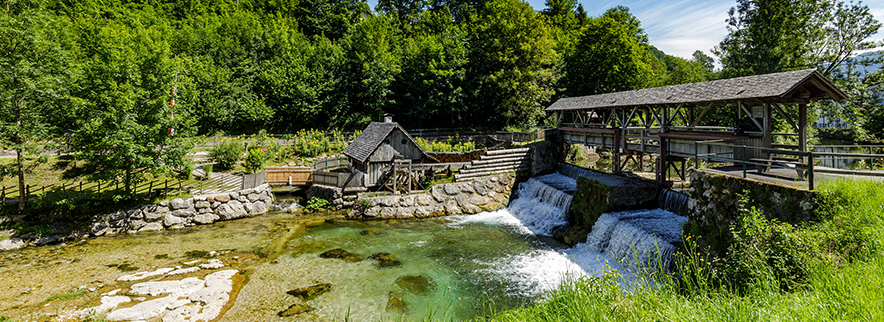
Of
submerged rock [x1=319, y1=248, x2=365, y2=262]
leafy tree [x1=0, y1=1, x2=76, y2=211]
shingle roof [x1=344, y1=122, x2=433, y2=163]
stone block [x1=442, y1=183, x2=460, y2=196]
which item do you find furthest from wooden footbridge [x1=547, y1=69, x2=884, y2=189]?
leafy tree [x1=0, y1=1, x2=76, y2=211]

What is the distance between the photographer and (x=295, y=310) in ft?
31.7

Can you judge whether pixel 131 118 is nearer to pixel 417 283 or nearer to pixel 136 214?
pixel 136 214

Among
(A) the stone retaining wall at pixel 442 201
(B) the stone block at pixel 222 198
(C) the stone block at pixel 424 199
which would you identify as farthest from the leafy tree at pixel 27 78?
(C) the stone block at pixel 424 199

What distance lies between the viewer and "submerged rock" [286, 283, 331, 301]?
10.4 metres

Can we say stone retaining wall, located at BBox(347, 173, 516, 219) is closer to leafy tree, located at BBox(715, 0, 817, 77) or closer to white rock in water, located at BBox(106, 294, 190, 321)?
white rock in water, located at BBox(106, 294, 190, 321)

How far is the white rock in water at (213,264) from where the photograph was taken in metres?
12.3

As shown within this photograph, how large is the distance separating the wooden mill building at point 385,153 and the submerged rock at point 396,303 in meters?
10.7

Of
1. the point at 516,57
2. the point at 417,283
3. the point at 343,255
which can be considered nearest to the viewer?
the point at 417,283

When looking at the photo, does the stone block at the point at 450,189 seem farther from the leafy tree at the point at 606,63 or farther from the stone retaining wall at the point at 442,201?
the leafy tree at the point at 606,63

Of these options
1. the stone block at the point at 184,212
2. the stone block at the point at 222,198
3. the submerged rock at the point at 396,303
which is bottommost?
the submerged rock at the point at 396,303

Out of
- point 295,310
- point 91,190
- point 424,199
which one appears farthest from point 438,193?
point 91,190

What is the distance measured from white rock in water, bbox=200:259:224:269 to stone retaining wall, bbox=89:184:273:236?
665 cm

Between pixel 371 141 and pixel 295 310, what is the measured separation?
1312 cm

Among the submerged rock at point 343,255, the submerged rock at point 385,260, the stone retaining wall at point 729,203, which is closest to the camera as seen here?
the stone retaining wall at point 729,203
